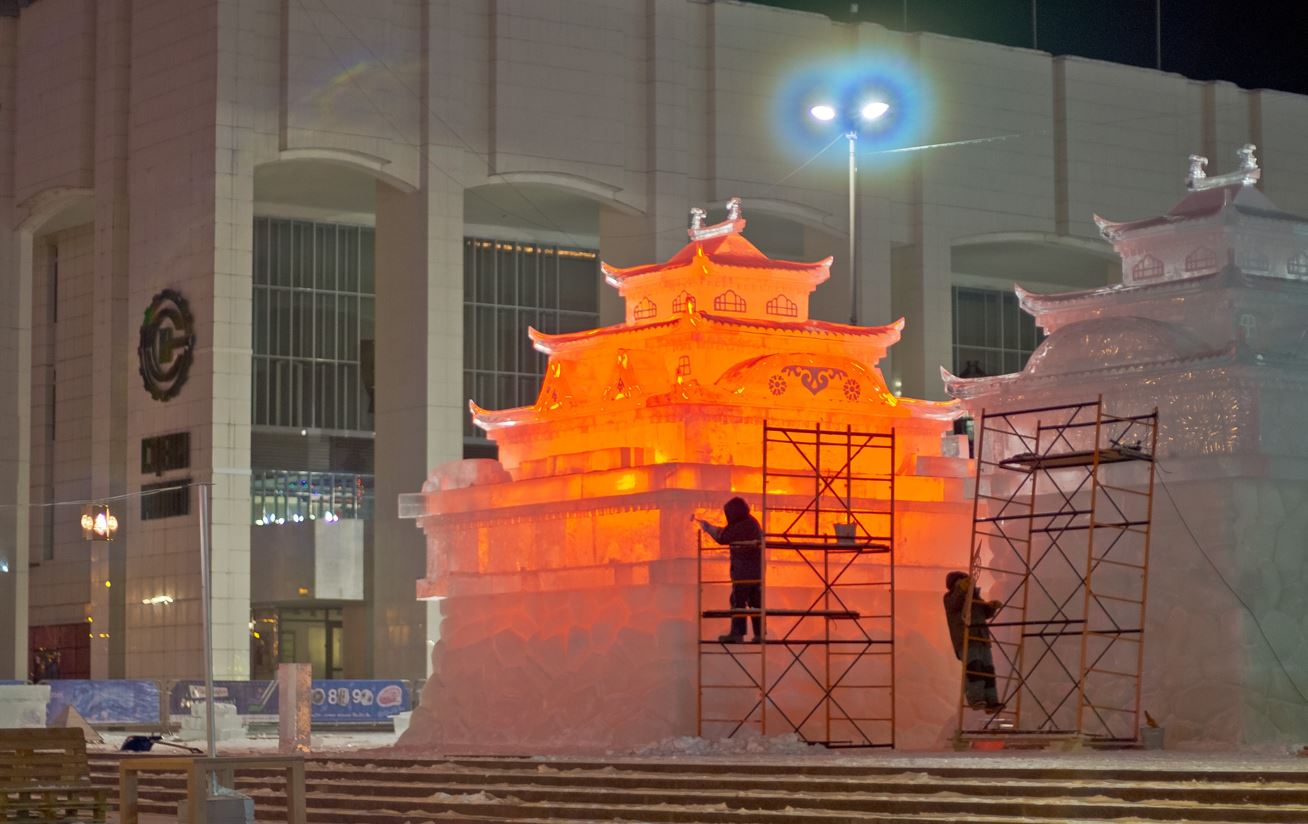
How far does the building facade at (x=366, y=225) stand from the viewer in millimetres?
48219

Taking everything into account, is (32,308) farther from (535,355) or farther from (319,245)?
(535,355)

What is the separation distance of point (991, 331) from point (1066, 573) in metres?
39.8

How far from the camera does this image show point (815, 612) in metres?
26.4

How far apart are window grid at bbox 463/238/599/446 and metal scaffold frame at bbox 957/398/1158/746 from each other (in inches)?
1271

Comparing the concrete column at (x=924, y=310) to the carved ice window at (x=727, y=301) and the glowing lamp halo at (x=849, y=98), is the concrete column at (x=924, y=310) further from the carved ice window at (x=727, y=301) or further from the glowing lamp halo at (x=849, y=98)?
the carved ice window at (x=727, y=301)

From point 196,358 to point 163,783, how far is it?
21.7 m

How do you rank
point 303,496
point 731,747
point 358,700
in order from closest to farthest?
point 731,747 < point 358,700 < point 303,496

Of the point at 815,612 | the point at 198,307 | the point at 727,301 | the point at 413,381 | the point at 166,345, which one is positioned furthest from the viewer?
the point at 413,381

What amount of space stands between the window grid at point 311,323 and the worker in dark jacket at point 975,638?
3336 cm

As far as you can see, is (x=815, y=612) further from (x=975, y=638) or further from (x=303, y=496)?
(x=303, y=496)

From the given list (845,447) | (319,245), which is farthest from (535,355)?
(845,447)

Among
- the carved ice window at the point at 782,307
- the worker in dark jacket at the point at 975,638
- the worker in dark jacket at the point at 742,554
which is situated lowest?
the worker in dark jacket at the point at 975,638

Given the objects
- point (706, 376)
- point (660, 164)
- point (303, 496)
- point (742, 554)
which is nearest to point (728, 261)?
point (706, 376)

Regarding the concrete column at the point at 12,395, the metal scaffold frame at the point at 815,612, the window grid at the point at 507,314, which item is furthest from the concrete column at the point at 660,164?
the metal scaffold frame at the point at 815,612
